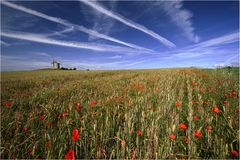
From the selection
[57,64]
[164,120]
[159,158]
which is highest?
[57,64]

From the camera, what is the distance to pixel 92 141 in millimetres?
1572

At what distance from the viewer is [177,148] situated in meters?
1.45

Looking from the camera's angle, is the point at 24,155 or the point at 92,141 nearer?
the point at 24,155

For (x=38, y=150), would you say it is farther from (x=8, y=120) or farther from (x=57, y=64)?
(x=57, y=64)

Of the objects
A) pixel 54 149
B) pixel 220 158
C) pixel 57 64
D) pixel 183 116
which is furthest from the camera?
pixel 57 64

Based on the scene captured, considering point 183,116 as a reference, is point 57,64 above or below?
above

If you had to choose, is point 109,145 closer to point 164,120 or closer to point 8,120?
point 164,120

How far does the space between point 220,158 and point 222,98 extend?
2.59 meters

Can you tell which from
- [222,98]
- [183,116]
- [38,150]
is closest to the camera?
[38,150]

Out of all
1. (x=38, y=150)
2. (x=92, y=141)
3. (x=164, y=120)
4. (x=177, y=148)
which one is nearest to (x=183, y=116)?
(x=164, y=120)

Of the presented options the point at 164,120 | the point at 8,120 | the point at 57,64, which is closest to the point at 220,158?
the point at 164,120

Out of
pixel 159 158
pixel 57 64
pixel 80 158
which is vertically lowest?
pixel 80 158

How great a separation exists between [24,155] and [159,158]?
143cm

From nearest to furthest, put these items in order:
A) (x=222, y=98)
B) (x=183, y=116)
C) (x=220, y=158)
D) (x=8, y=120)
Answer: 1. (x=220, y=158)
2. (x=8, y=120)
3. (x=183, y=116)
4. (x=222, y=98)
